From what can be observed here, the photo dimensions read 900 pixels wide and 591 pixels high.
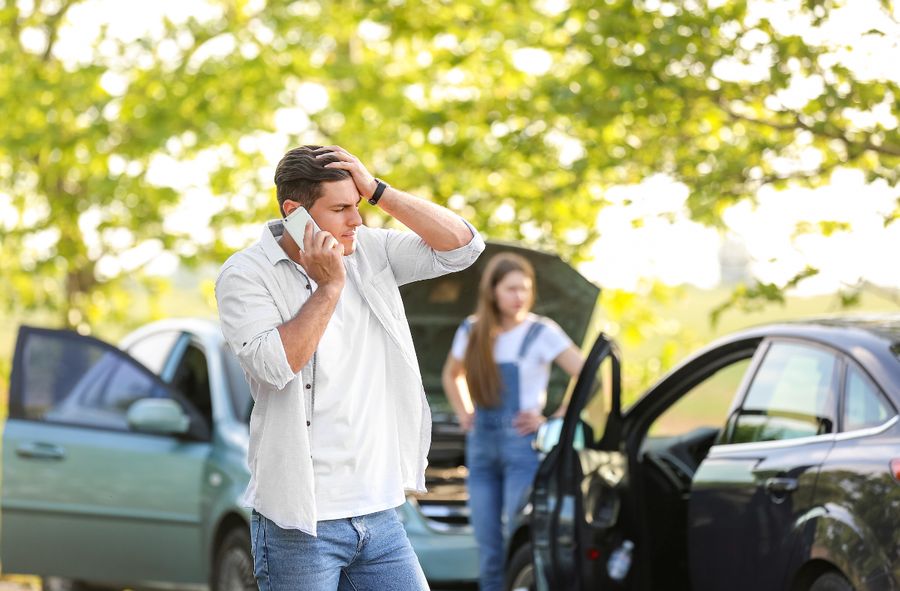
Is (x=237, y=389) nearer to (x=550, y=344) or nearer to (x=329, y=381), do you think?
(x=550, y=344)

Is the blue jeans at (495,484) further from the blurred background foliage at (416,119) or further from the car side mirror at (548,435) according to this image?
the blurred background foliage at (416,119)

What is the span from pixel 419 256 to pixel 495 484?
3.43 meters

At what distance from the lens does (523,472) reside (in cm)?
735

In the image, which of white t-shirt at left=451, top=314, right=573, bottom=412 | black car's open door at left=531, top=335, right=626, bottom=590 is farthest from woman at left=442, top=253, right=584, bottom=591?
black car's open door at left=531, top=335, right=626, bottom=590

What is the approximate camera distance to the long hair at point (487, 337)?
7.42m

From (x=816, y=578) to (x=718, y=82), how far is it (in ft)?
18.3

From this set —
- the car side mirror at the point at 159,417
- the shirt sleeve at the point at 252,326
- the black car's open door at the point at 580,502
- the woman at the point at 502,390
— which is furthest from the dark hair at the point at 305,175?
the car side mirror at the point at 159,417

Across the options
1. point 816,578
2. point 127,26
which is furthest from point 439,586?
point 127,26

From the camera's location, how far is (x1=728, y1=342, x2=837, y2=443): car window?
204 inches

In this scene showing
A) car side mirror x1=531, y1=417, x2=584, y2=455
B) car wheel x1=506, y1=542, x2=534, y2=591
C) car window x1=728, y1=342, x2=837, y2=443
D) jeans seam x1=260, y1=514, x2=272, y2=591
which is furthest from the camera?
car wheel x1=506, y1=542, x2=534, y2=591

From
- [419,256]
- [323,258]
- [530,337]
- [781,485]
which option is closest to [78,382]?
[530,337]

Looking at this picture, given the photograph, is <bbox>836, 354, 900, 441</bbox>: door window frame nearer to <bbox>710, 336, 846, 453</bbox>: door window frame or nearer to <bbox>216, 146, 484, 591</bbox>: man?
<bbox>710, 336, 846, 453</bbox>: door window frame

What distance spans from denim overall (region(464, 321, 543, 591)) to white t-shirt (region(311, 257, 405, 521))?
10.9 ft

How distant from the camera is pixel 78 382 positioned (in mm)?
8438
